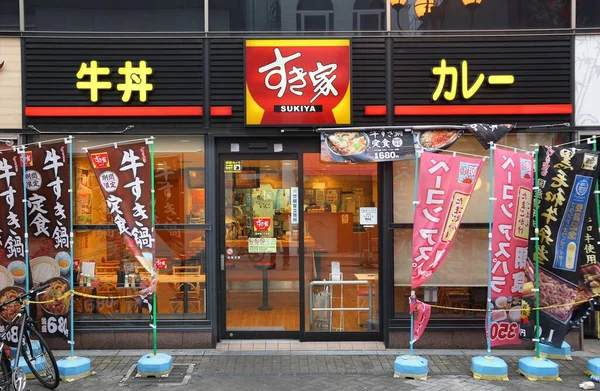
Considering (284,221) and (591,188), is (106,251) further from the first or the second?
(591,188)

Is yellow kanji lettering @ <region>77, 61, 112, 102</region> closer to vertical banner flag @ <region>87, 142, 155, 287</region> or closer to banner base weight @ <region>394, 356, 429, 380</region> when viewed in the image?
vertical banner flag @ <region>87, 142, 155, 287</region>

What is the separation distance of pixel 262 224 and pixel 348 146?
1.84 meters

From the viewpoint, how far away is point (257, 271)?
7938 millimetres

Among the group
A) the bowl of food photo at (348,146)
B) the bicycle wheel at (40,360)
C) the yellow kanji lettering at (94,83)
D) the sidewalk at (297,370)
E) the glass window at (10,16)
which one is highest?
the glass window at (10,16)

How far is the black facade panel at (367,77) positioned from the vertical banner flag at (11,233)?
4868 mm

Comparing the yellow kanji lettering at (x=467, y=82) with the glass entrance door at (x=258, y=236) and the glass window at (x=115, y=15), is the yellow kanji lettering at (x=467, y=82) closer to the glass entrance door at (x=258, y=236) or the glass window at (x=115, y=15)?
the glass entrance door at (x=258, y=236)

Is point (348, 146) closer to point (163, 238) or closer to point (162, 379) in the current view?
point (163, 238)

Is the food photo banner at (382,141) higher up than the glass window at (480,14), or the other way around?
the glass window at (480,14)

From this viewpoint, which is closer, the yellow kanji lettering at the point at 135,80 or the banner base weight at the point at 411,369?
the banner base weight at the point at 411,369

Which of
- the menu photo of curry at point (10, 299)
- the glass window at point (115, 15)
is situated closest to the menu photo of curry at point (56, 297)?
the menu photo of curry at point (10, 299)

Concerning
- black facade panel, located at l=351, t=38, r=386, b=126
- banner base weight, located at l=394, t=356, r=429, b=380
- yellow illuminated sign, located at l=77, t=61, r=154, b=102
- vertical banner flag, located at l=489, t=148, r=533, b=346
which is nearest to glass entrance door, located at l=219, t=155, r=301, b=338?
black facade panel, located at l=351, t=38, r=386, b=126

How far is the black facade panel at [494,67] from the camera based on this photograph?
7.64 meters

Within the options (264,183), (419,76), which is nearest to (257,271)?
(264,183)

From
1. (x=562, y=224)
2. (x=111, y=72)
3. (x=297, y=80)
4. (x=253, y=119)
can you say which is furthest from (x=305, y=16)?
(x=562, y=224)
